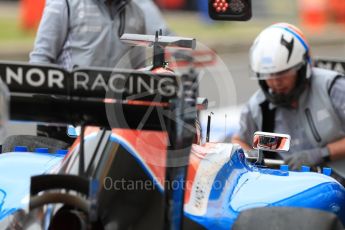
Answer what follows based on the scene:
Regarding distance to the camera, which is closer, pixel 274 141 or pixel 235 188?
pixel 235 188

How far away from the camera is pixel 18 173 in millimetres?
4781

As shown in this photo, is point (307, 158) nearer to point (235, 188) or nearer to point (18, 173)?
point (235, 188)

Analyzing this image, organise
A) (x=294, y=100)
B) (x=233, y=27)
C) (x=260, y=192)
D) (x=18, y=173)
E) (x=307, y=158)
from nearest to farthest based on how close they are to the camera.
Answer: (x=260, y=192) → (x=18, y=173) → (x=307, y=158) → (x=294, y=100) → (x=233, y=27)

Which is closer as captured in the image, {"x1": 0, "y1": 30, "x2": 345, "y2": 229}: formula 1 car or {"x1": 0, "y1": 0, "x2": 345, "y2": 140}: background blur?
{"x1": 0, "y1": 30, "x2": 345, "y2": 229}: formula 1 car

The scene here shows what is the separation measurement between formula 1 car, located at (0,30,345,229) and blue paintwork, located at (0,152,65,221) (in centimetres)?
1

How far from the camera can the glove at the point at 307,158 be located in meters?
6.45

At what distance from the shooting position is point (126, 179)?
4.27 metres

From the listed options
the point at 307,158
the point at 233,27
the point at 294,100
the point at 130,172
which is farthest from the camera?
the point at 233,27

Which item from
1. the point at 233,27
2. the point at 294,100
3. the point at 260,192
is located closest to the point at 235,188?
the point at 260,192

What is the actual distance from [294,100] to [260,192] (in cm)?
237

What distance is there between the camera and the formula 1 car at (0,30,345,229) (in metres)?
3.94

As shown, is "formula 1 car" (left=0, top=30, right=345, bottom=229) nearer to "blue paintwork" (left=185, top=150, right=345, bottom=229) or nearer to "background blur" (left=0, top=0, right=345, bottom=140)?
"blue paintwork" (left=185, top=150, right=345, bottom=229)

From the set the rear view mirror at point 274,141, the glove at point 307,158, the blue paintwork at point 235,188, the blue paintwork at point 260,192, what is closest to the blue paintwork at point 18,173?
the blue paintwork at point 235,188

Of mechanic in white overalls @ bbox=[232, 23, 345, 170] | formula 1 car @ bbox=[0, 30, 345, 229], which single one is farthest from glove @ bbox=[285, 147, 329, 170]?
formula 1 car @ bbox=[0, 30, 345, 229]
